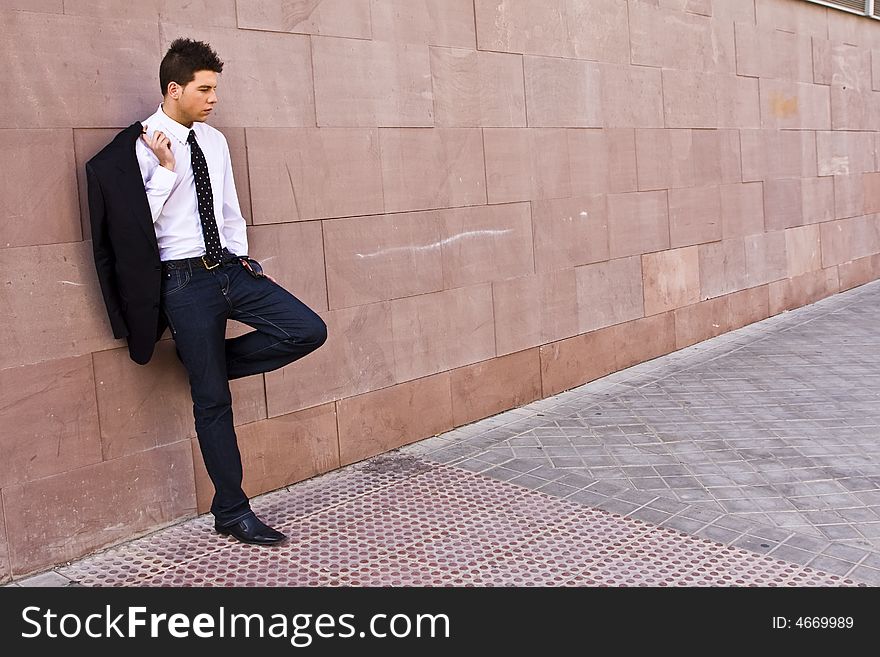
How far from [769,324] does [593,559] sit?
19.1ft

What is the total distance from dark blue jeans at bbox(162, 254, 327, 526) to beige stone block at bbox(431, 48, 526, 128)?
208 centimetres

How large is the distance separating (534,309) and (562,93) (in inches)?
60.7

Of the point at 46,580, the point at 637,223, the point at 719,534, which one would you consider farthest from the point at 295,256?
the point at 637,223

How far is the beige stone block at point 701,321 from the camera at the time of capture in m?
8.45

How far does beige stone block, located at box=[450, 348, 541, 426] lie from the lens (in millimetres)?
6336

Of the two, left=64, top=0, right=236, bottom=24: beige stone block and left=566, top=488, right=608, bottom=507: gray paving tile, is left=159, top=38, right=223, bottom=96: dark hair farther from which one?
left=566, top=488, right=608, bottom=507: gray paving tile

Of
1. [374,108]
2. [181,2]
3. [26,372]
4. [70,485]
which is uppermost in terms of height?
[181,2]

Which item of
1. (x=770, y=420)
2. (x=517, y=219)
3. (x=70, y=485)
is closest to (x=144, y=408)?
(x=70, y=485)

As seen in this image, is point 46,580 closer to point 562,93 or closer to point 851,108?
point 562,93

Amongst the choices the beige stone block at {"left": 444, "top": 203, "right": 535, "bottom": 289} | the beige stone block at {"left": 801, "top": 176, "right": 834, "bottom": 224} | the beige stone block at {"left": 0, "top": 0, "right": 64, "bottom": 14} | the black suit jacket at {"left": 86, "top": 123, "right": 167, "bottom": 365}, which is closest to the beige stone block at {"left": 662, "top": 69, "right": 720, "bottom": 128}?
the beige stone block at {"left": 801, "top": 176, "right": 834, "bottom": 224}

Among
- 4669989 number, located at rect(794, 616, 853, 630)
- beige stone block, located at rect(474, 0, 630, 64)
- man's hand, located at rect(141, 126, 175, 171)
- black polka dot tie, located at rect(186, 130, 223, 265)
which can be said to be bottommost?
4669989 number, located at rect(794, 616, 853, 630)

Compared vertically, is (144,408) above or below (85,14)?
below

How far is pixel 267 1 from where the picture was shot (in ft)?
16.7

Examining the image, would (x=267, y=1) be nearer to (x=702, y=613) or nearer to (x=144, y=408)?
(x=144, y=408)
